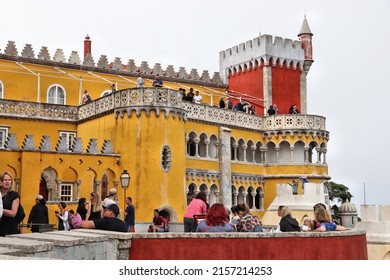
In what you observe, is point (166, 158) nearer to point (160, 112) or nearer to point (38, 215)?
point (160, 112)

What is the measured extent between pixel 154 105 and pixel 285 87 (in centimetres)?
1448

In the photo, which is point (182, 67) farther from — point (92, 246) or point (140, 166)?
point (92, 246)

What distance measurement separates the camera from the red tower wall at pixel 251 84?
37031 mm

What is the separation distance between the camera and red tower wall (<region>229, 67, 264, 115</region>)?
3703 cm

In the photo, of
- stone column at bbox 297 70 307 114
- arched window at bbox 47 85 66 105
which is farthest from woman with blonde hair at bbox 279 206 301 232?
stone column at bbox 297 70 307 114

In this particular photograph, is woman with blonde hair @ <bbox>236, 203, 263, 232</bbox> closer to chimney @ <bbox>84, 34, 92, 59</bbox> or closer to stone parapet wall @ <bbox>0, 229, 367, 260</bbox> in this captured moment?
stone parapet wall @ <bbox>0, 229, 367, 260</bbox>

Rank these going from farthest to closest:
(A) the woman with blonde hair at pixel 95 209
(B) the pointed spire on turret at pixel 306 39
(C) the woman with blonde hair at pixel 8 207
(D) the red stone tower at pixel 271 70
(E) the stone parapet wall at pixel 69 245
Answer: (B) the pointed spire on turret at pixel 306 39 < (D) the red stone tower at pixel 271 70 < (A) the woman with blonde hair at pixel 95 209 < (C) the woman with blonde hair at pixel 8 207 < (E) the stone parapet wall at pixel 69 245

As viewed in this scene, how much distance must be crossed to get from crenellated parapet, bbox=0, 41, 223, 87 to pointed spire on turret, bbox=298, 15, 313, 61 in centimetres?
622

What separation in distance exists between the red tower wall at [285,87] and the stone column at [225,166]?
6.37m

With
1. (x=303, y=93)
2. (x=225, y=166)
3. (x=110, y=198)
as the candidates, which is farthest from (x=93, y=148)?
(x=303, y=93)

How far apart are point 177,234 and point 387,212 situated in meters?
12.4

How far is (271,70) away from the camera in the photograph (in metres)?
37.0

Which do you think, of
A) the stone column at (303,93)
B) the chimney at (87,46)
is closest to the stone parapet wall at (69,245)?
the chimney at (87,46)

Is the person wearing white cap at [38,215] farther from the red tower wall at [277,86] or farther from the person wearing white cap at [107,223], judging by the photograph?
the red tower wall at [277,86]
